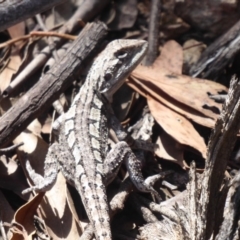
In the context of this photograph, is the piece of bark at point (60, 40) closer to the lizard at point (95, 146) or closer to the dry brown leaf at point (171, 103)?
the lizard at point (95, 146)

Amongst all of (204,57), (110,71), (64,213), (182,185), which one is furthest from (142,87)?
(64,213)

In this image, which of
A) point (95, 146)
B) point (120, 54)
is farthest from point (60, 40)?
point (95, 146)

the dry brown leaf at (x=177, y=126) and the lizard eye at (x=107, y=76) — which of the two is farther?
the lizard eye at (x=107, y=76)

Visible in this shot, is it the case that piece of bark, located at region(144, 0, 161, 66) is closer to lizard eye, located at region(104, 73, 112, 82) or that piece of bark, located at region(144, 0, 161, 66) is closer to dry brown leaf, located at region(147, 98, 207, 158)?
lizard eye, located at region(104, 73, 112, 82)

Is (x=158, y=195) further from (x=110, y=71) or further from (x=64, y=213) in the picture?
(x=110, y=71)

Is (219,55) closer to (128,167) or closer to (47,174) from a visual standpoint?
(128,167)

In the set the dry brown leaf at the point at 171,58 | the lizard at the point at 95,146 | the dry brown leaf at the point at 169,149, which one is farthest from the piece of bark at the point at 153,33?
the dry brown leaf at the point at 169,149

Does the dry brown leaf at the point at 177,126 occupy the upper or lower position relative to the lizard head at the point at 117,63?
lower
